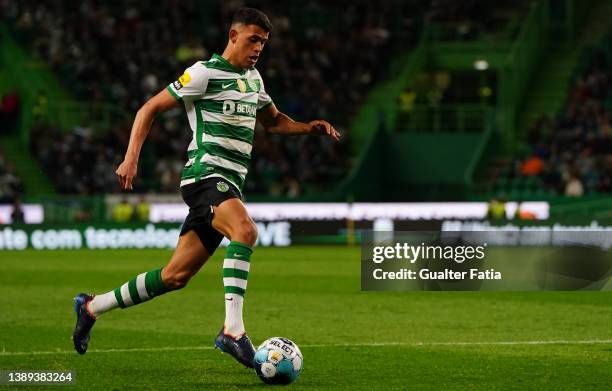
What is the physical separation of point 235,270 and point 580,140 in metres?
25.7

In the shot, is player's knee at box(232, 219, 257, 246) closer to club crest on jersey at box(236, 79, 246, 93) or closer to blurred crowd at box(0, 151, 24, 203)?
club crest on jersey at box(236, 79, 246, 93)

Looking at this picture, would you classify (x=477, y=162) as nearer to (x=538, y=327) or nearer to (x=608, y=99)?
(x=608, y=99)

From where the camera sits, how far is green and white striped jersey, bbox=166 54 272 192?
340 inches

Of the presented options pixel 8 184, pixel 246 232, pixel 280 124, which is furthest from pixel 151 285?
pixel 8 184

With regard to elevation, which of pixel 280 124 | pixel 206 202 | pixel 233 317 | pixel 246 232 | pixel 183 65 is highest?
pixel 183 65

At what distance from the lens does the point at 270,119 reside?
31.3ft

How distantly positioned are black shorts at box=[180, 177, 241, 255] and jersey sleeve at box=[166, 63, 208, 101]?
0.56 meters

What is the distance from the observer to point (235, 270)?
8.46 m

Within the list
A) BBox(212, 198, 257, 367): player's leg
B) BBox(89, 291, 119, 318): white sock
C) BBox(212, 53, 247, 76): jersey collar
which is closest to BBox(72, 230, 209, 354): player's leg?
BBox(89, 291, 119, 318): white sock

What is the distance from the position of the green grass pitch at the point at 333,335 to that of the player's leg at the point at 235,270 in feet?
0.74

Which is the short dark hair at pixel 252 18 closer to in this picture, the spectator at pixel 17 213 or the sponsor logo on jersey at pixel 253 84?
the sponsor logo on jersey at pixel 253 84

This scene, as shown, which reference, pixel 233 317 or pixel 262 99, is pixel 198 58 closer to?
pixel 262 99

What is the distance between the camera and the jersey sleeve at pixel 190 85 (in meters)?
8.61

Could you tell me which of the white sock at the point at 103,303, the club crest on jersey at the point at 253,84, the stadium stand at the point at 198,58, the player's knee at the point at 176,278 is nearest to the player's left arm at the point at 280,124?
the club crest on jersey at the point at 253,84
